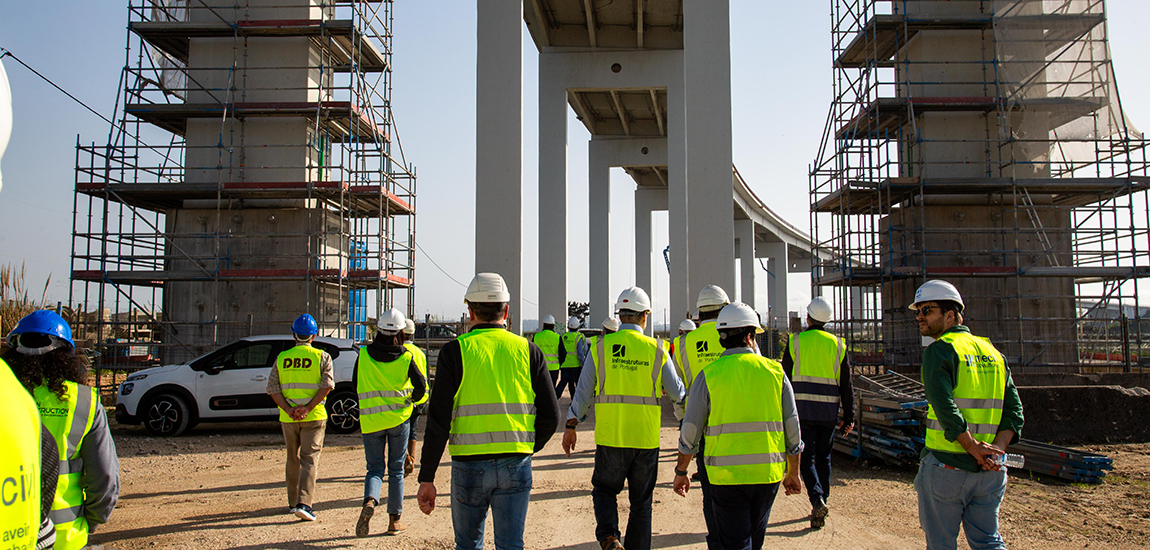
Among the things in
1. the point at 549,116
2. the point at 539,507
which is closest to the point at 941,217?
the point at 549,116

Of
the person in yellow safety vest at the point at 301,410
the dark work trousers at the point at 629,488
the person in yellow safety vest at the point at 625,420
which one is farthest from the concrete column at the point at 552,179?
the dark work trousers at the point at 629,488

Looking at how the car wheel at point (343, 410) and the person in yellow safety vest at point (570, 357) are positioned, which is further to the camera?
Answer: the person in yellow safety vest at point (570, 357)

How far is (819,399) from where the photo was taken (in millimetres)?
6117

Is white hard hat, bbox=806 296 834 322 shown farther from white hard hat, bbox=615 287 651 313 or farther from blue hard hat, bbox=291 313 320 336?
blue hard hat, bbox=291 313 320 336

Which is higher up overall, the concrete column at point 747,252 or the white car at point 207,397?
the concrete column at point 747,252

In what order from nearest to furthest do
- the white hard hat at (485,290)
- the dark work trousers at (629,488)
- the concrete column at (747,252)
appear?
the white hard hat at (485,290)
the dark work trousers at (629,488)
the concrete column at (747,252)

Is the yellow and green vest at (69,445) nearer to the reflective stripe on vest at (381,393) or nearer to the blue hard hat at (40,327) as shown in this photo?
the blue hard hat at (40,327)

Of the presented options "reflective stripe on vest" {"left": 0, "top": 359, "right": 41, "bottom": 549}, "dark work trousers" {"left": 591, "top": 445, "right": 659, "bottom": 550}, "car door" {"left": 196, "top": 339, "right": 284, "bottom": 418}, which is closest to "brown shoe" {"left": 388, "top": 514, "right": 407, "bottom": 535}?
"dark work trousers" {"left": 591, "top": 445, "right": 659, "bottom": 550}

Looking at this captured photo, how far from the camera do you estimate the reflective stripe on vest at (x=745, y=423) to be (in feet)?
12.8

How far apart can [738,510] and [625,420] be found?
1.12 meters

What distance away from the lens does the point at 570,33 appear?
70.3 feet

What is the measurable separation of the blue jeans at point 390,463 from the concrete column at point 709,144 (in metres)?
9.55

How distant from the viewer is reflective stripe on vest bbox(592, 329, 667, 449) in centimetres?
483

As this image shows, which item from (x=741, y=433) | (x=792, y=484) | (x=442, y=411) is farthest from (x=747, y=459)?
(x=442, y=411)
